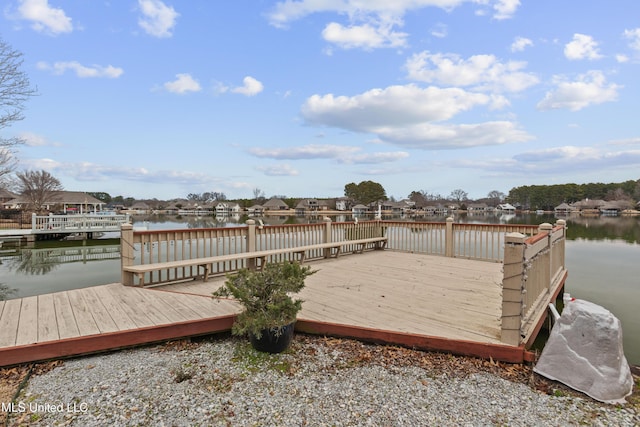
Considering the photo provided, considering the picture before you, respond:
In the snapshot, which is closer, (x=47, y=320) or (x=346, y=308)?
(x=47, y=320)

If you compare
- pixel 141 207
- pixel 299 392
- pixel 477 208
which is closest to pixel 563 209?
pixel 477 208

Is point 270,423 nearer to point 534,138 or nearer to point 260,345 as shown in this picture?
point 260,345

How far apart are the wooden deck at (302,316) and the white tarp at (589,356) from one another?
312mm

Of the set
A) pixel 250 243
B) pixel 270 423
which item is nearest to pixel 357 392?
pixel 270 423

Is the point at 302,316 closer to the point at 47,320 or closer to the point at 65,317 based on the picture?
the point at 65,317

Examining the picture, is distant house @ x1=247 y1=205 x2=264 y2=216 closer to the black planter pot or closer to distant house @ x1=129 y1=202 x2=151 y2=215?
distant house @ x1=129 y1=202 x2=151 y2=215

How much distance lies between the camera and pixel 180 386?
92.5 inches

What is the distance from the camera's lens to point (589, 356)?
7.71 feet

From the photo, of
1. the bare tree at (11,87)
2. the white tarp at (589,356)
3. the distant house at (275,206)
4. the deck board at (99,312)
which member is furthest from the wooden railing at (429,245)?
the distant house at (275,206)

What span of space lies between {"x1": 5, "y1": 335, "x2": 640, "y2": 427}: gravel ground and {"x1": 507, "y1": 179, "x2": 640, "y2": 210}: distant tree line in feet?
319

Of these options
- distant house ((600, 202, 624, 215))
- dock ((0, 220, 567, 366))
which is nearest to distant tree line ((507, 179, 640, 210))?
distant house ((600, 202, 624, 215))

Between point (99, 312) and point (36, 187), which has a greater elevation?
Result: point (36, 187)

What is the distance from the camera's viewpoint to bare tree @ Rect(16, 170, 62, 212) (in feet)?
108

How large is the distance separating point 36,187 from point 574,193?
4298 inches
